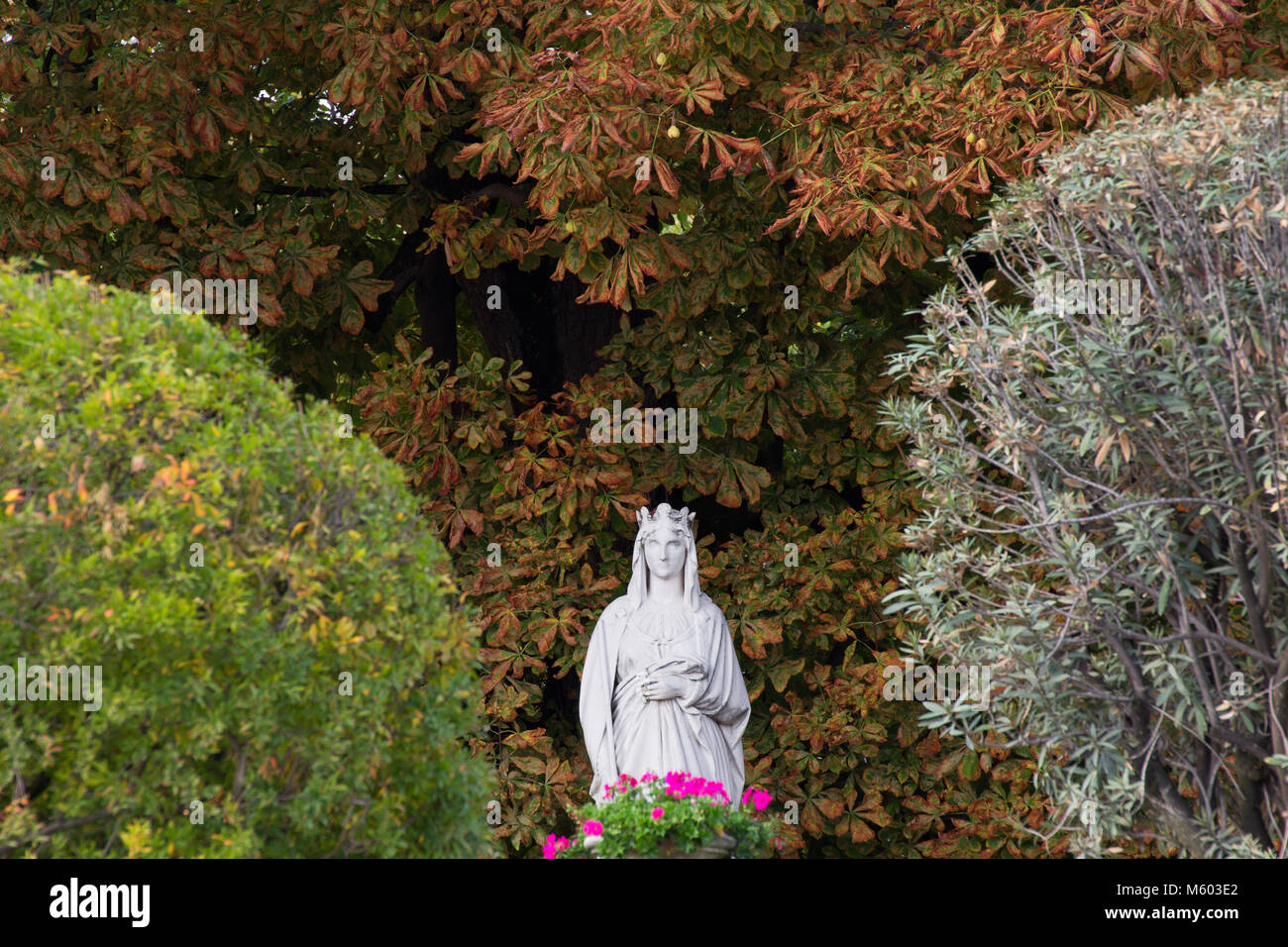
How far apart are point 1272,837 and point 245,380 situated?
12.8ft

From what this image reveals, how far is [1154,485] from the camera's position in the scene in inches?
208

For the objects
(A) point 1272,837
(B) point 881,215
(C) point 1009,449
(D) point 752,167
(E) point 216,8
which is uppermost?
(E) point 216,8

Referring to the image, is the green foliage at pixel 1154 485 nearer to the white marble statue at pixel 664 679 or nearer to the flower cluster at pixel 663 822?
the flower cluster at pixel 663 822

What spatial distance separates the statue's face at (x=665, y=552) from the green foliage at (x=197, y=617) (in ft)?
10.0

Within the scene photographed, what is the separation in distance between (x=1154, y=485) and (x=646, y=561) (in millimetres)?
2681

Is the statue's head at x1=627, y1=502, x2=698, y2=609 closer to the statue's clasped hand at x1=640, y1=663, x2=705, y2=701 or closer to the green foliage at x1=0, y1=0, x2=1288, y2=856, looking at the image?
the statue's clasped hand at x1=640, y1=663, x2=705, y2=701

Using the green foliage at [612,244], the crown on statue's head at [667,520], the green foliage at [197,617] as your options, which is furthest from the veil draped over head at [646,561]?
the green foliage at [197,617]

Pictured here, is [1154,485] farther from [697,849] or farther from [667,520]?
[667,520]

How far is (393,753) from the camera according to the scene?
12.6 ft

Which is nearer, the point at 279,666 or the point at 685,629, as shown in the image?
the point at 279,666

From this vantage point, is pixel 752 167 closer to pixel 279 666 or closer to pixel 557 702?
pixel 557 702

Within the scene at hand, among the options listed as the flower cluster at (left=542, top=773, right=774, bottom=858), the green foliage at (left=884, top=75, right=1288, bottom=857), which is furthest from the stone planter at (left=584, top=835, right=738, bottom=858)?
the green foliage at (left=884, top=75, right=1288, bottom=857)

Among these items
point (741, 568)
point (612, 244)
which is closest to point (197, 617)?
point (741, 568)
